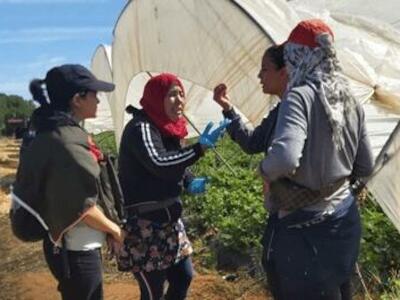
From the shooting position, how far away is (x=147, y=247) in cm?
404

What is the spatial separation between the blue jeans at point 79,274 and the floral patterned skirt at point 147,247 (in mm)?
425

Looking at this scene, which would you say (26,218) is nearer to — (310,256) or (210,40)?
(310,256)

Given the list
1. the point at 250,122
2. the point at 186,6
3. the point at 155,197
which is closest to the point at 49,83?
the point at 155,197

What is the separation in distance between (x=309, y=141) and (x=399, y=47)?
382cm

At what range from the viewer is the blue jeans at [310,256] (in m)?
3.05

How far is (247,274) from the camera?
6.30m

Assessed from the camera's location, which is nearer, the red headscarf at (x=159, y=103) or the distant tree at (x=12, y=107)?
the red headscarf at (x=159, y=103)

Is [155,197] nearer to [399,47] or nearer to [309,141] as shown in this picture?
[309,141]

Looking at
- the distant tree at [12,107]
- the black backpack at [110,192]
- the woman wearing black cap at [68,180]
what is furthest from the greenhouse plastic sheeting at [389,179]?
the distant tree at [12,107]

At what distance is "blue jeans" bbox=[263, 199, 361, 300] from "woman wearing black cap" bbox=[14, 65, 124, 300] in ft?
2.92

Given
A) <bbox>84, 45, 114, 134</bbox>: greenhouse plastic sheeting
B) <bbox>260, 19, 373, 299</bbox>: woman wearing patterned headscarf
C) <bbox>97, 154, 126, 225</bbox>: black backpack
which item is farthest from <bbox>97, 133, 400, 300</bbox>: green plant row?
<bbox>84, 45, 114, 134</bbox>: greenhouse plastic sheeting

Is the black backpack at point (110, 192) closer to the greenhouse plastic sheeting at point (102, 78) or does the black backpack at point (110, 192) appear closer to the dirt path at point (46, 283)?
the dirt path at point (46, 283)

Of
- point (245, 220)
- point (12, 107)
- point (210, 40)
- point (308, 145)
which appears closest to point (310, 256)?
point (308, 145)

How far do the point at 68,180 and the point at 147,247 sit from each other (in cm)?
85
